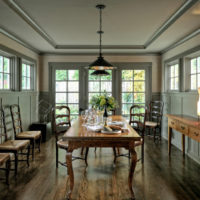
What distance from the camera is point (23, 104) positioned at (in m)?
5.02

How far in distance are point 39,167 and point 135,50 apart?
158 inches

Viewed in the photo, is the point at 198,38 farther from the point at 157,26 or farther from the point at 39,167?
the point at 39,167

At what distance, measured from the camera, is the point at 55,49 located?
5.83m

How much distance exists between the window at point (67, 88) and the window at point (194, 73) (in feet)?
10.6

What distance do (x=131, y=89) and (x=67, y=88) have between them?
1950mm

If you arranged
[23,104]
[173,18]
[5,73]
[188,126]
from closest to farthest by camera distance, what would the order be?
[188,126] → [173,18] → [5,73] → [23,104]

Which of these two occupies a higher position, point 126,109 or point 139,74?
point 139,74

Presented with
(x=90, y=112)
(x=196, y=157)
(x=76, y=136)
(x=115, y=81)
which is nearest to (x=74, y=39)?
(x=115, y=81)

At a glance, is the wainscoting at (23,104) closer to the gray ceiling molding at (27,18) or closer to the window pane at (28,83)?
the window pane at (28,83)

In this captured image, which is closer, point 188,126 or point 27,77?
point 188,126

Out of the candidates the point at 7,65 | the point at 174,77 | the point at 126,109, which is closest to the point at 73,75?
the point at 126,109

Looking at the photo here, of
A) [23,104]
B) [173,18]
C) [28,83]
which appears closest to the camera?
[173,18]

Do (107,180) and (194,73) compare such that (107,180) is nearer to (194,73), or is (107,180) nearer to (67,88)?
(194,73)

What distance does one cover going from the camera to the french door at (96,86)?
6.41m
